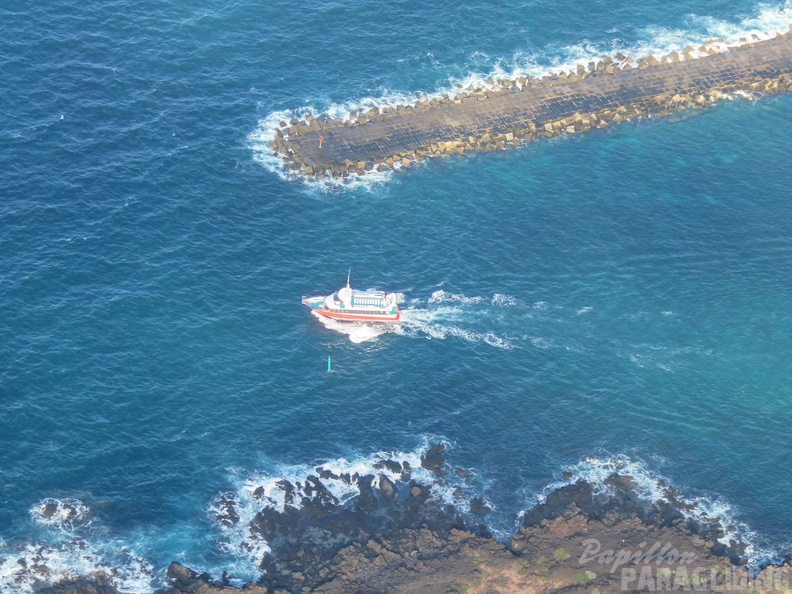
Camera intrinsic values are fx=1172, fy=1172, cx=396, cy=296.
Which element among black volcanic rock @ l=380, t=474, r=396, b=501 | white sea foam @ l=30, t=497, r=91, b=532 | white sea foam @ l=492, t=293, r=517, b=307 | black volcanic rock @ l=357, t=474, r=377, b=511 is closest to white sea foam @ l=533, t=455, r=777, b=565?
black volcanic rock @ l=380, t=474, r=396, b=501

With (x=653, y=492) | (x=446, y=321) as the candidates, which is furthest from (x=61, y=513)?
(x=653, y=492)

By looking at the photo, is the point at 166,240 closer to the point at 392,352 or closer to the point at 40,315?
the point at 40,315

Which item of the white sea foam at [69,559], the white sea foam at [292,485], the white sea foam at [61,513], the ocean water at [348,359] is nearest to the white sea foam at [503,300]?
the ocean water at [348,359]

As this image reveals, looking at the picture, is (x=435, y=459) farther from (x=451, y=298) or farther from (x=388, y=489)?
(x=451, y=298)

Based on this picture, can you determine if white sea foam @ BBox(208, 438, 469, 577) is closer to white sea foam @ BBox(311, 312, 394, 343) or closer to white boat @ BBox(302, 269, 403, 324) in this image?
white sea foam @ BBox(311, 312, 394, 343)

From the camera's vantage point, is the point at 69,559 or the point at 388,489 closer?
the point at 69,559

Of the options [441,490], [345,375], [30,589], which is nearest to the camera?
[30,589]

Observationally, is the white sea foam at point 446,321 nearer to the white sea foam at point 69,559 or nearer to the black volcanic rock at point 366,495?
the black volcanic rock at point 366,495

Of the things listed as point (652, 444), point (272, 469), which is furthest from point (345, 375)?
point (652, 444)
